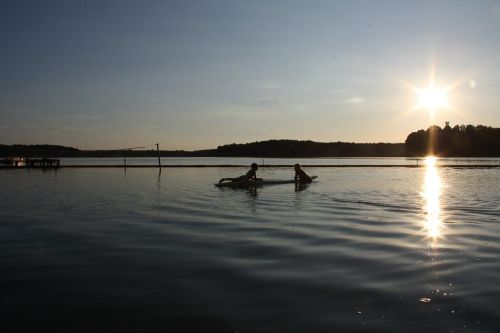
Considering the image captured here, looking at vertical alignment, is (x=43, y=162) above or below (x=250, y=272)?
above

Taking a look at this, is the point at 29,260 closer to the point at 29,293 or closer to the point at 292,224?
the point at 29,293

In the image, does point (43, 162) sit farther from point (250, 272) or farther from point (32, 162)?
point (250, 272)

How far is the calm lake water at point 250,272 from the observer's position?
638 centimetres

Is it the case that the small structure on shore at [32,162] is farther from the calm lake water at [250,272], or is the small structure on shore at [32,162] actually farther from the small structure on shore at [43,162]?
the calm lake water at [250,272]

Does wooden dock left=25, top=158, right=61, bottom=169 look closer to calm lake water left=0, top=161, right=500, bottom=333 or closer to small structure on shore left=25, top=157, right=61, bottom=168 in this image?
small structure on shore left=25, top=157, right=61, bottom=168

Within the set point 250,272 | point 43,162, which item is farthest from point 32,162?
point 250,272

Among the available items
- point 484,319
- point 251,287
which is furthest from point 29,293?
point 484,319

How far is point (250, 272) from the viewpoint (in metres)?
9.03

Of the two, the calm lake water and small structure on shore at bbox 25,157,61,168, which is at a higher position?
small structure on shore at bbox 25,157,61,168

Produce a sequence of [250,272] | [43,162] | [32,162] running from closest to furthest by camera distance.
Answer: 1. [250,272]
2. [43,162]
3. [32,162]

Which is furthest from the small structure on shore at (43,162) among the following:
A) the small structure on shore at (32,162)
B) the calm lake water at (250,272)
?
the calm lake water at (250,272)

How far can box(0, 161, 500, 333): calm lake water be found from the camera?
6.38 meters

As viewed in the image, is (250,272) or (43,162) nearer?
(250,272)

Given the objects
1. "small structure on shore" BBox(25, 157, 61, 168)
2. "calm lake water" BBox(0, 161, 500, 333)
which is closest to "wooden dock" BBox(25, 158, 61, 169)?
"small structure on shore" BBox(25, 157, 61, 168)
